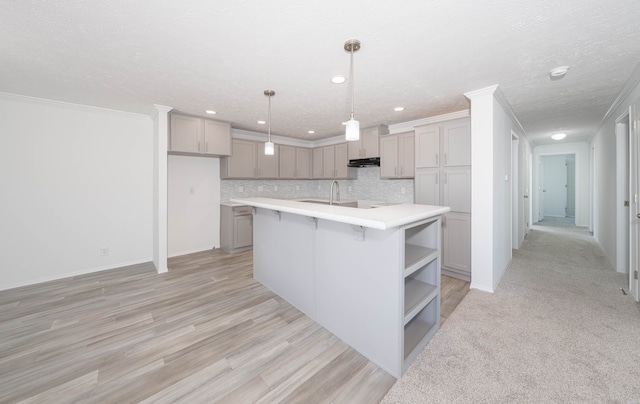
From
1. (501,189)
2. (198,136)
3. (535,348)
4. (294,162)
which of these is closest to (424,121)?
(501,189)

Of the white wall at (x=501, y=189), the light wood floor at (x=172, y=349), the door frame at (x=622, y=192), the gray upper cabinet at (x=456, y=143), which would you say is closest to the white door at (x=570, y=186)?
the door frame at (x=622, y=192)

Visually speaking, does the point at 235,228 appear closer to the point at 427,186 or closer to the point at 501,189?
the point at 427,186

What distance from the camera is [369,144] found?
4.96m

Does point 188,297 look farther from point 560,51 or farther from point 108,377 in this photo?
point 560,51

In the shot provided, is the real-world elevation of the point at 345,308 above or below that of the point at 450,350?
above

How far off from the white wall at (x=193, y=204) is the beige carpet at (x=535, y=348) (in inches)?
169

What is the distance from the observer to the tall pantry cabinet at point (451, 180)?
3434mm

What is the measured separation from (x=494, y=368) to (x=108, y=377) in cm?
265

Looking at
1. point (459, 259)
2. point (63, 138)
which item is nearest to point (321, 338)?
point (459, 259)

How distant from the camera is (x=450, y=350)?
6.48 feet

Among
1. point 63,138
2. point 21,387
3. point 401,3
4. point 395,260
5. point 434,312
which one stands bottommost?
point 21,387

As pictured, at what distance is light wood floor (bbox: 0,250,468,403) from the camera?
162cm

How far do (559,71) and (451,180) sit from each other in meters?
1.55

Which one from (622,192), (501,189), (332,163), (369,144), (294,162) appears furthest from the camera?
(294,162)
